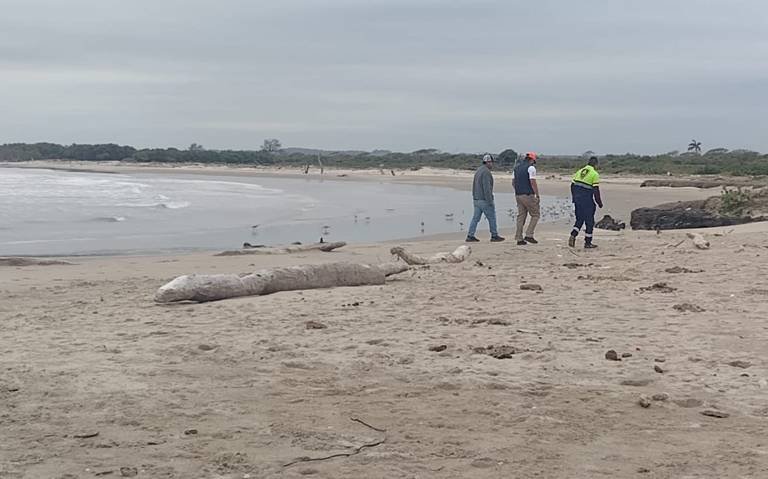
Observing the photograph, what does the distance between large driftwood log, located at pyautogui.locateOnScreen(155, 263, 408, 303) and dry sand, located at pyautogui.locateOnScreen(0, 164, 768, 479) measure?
0.21m

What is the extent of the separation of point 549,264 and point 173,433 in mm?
7692

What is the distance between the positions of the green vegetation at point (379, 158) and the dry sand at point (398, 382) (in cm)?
4433

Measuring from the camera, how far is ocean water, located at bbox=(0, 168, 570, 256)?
19781 millimetres

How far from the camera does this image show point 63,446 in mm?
4523

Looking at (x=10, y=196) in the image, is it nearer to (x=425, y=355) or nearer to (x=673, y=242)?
(x=673, y=242)

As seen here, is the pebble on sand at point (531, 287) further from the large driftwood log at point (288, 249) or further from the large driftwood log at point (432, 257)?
the large driftwood log at point (288, 249)

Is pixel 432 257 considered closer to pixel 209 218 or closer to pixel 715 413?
pixel 715 413

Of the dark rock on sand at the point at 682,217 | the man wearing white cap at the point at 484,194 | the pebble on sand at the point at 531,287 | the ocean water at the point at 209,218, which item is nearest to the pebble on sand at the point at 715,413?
the pebble on sand at the point at 531,287

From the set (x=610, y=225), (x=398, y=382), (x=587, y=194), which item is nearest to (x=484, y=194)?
(x=587, y=194)

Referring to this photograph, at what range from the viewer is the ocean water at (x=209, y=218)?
19.8 meters

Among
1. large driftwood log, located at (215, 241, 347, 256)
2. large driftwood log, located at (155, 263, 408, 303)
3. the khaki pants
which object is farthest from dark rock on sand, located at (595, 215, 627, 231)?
large driftwood log, located at (155, 263, 408, 303)

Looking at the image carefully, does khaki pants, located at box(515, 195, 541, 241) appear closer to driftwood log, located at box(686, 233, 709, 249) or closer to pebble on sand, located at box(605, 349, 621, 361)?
driftwood log, located at box(686, 233, 709, 249)

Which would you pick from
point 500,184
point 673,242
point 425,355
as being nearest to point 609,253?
point 673,242

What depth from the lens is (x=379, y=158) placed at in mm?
106938
